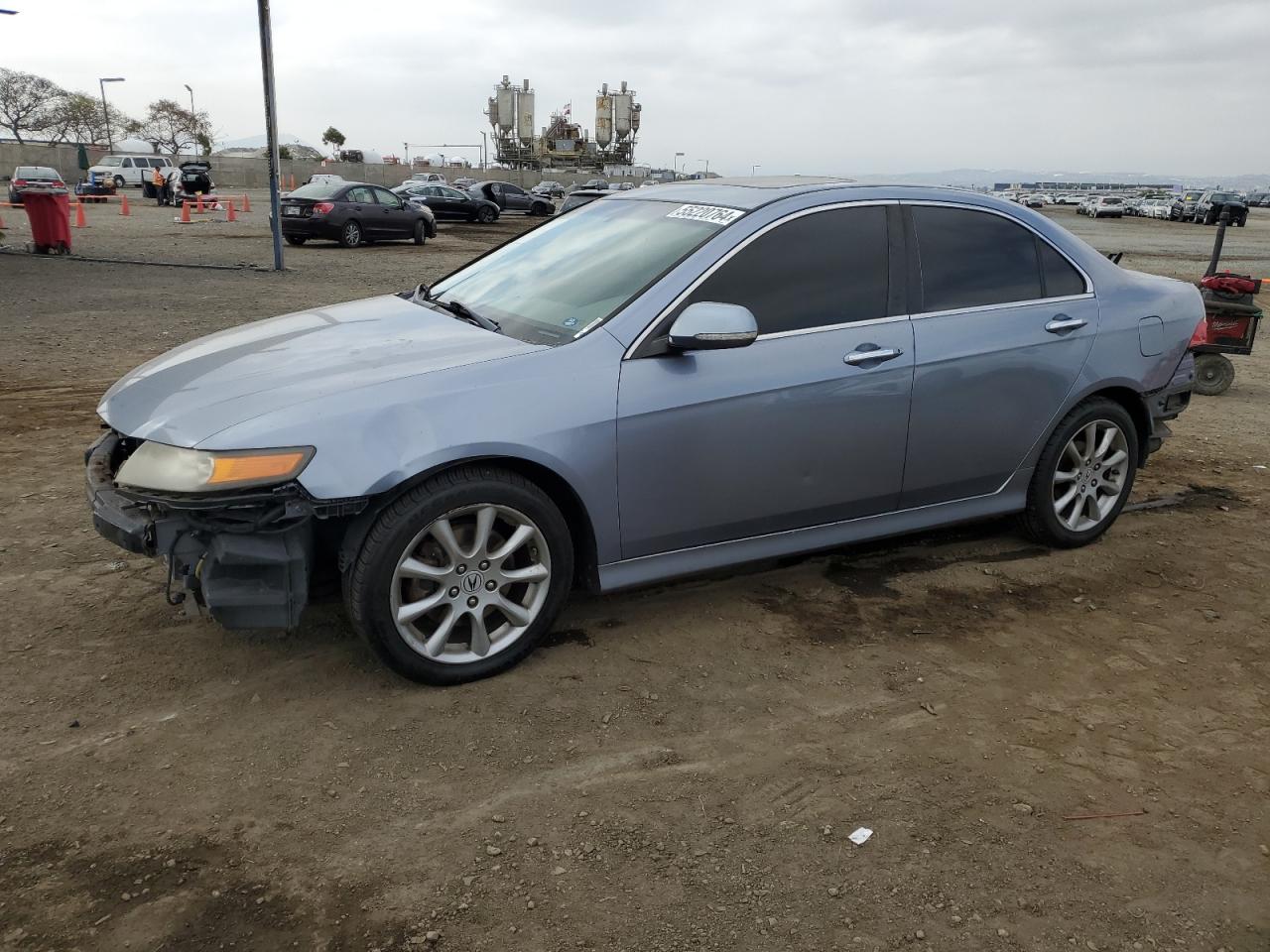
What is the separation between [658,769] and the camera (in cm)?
311

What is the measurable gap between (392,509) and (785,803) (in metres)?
1.53

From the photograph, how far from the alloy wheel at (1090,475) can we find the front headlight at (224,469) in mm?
3477

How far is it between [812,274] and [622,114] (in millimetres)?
101661

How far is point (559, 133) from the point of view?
97125mm

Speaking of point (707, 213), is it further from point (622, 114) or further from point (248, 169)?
point (622, 114)

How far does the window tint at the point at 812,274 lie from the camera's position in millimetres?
3875

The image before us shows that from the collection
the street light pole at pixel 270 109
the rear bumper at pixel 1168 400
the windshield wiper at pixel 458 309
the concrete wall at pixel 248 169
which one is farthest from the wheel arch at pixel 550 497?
the concrete wall at pixel 248 169

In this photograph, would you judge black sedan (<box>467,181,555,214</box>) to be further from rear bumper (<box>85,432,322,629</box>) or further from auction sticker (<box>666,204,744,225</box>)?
rear bumper (<box>85,432,322,629</box>)

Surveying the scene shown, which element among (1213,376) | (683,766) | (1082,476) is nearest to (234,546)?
(683,766)

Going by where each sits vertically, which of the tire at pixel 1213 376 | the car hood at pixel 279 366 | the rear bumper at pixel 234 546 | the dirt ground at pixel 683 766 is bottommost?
the dirt ground at pixel 683 766

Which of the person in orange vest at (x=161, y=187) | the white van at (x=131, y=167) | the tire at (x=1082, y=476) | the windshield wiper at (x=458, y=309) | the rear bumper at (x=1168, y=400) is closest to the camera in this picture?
the windshield wiper at (x=458, y=309)

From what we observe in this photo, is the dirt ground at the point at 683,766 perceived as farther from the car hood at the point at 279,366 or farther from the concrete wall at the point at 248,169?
the concrete wall at the point at 248,169

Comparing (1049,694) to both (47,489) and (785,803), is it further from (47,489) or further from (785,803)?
(47,489)

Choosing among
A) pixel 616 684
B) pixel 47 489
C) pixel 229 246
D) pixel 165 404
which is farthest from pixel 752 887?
pixel 229 246
